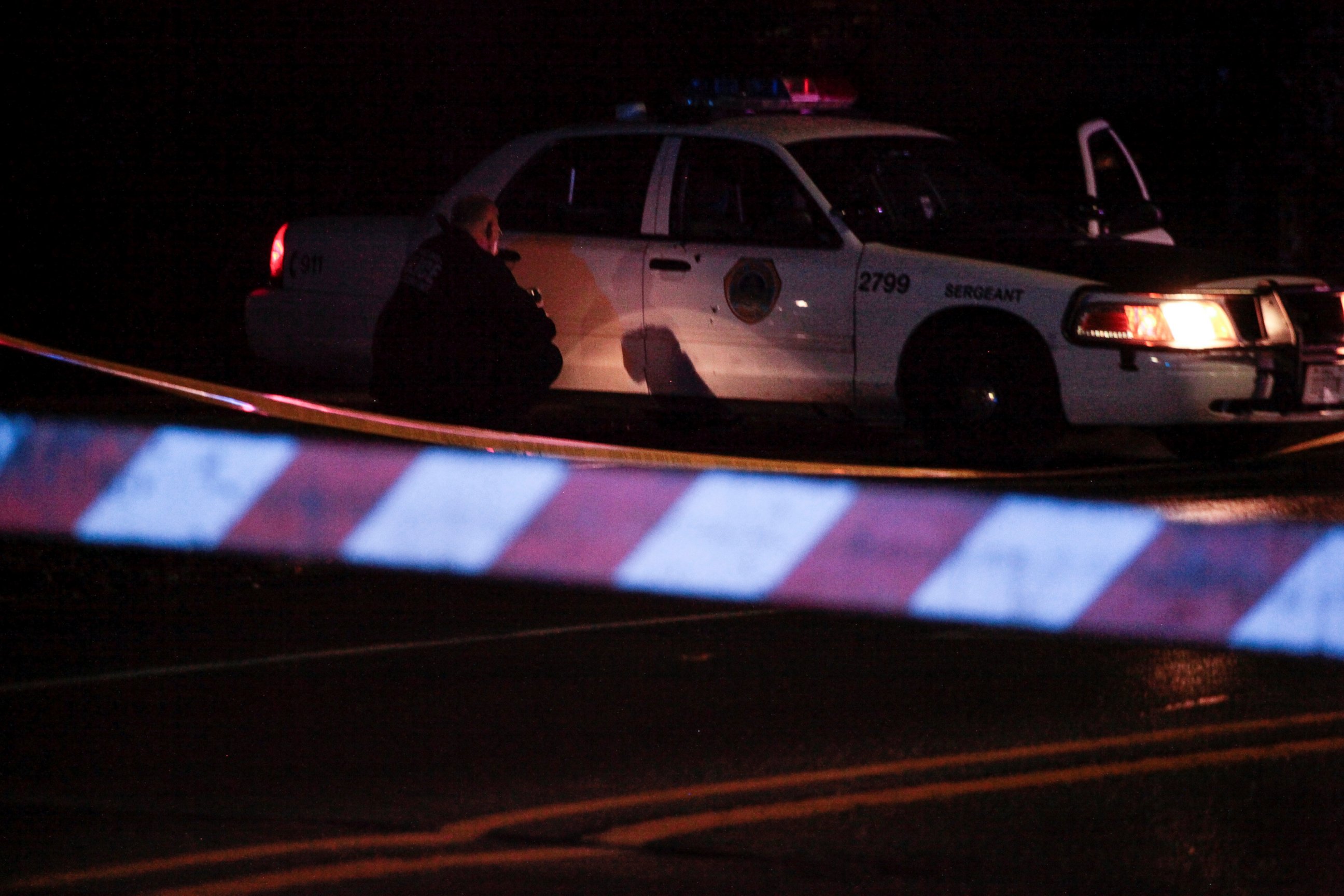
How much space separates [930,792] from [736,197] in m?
5.74

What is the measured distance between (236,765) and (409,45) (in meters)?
12.7

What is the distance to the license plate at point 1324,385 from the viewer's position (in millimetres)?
9672

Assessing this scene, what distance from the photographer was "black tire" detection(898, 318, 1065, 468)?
988cm

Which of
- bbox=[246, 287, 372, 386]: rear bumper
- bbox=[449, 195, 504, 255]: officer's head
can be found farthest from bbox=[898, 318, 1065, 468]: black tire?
bbox=[246, 287, 372, 386]: rear bumper

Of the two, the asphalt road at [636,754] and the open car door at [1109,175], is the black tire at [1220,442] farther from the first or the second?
the asphalt road at [636,754]

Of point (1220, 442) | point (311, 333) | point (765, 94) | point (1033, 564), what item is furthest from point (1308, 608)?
point (311, 333)

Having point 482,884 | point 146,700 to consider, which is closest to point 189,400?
point 146,700

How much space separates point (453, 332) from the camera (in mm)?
9891

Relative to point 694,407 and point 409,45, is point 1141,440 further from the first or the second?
point 409,45

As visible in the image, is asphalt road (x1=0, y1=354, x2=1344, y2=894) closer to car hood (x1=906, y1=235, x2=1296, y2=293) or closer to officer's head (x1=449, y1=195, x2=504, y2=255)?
officer's head (x1=449, y1=195, x2=504, y2=255)

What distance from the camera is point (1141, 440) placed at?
1179cm

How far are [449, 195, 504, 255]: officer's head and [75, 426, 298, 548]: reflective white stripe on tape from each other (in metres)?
2.01

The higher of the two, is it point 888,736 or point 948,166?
point 948,166

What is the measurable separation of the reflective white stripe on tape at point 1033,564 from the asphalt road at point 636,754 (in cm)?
17
